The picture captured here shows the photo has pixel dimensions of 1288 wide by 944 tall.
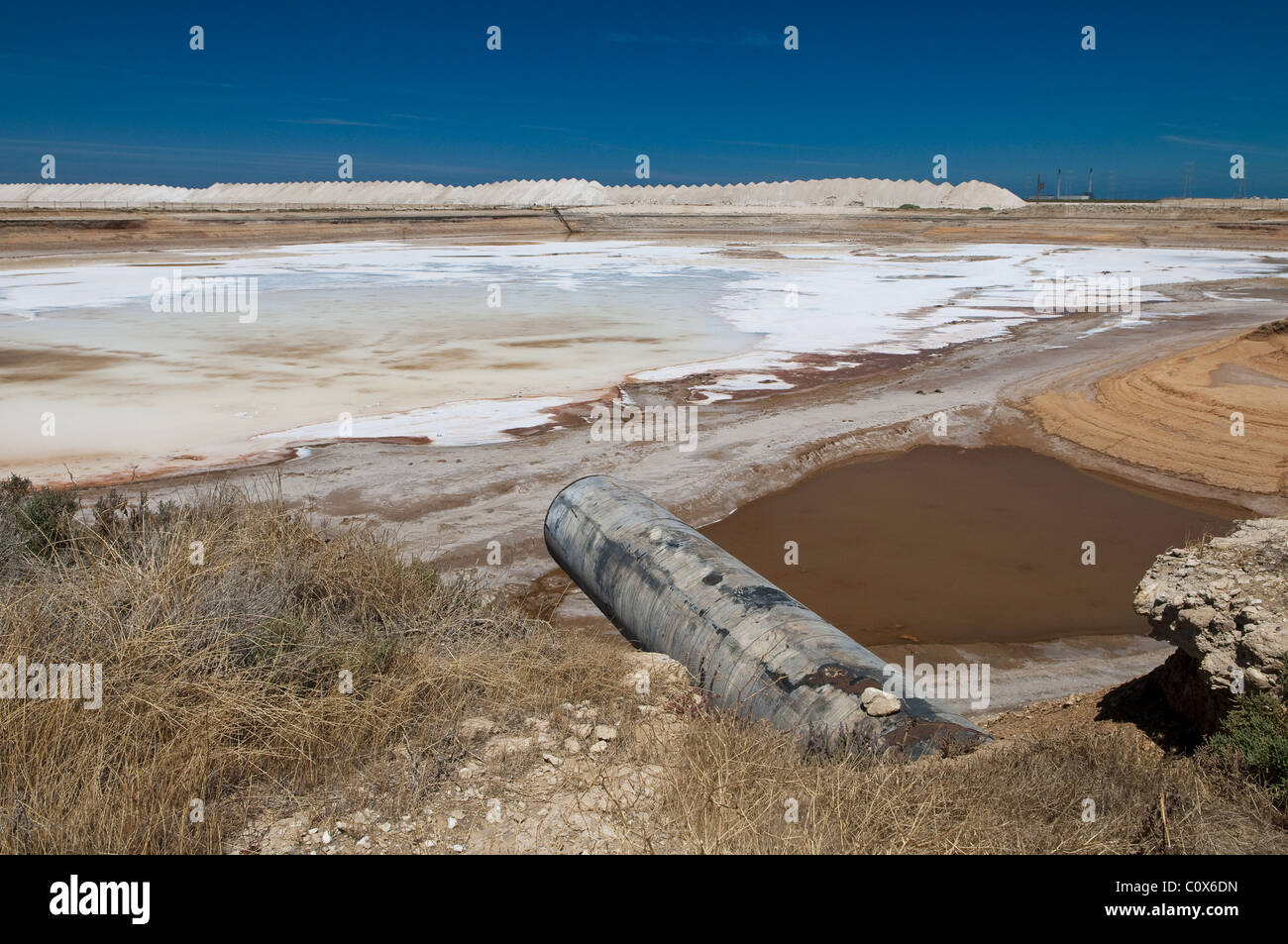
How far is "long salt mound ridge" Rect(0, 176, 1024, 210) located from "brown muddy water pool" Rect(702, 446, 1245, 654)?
328ft

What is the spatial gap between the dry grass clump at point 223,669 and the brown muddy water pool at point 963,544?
3219 millimetres

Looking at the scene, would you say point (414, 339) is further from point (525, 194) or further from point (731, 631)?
point (525, 194)

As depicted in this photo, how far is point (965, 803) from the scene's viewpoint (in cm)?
369

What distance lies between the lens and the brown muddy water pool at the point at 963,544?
24.4ft

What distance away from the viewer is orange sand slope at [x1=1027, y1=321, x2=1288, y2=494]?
35.0ft

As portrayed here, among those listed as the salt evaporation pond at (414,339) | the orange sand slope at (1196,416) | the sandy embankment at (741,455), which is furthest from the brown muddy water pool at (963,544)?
the salt evaporation pond at (414,339)

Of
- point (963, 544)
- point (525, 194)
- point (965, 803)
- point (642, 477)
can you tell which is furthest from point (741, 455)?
point (525, 194)

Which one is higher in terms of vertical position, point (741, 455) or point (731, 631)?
point (741, 455)

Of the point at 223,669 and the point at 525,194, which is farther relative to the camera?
the point at 525,194

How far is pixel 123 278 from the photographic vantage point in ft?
92.8

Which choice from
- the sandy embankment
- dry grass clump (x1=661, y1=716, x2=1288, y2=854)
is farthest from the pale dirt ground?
dry grass clump (x1=661, y1=716, x2=1288, y2=854)

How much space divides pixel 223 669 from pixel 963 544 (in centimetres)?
693
